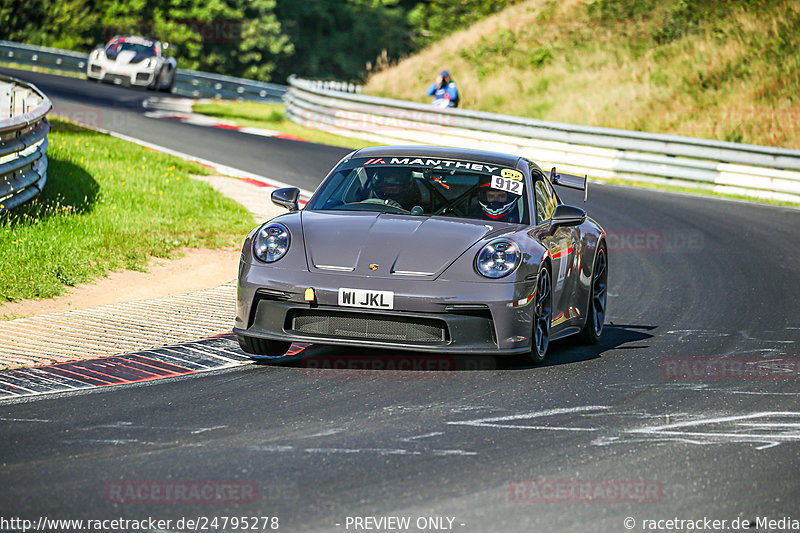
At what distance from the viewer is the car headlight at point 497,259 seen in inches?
290

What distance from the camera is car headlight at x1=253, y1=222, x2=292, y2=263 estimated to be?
757cm

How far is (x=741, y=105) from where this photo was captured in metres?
26.8

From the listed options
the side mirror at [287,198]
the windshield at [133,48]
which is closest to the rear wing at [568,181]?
the side mirror at [287,198]

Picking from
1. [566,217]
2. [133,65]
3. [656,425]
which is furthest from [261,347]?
[133,65]

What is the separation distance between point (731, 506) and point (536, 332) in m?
2.91

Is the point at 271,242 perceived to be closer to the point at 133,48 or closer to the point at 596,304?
the point at 596,304

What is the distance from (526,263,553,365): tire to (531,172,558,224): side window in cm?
62

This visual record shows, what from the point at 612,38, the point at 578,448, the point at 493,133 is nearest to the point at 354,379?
the point at 578,448

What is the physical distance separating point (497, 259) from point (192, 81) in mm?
33739

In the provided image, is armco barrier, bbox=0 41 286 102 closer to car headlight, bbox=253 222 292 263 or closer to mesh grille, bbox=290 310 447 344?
car headlight, bbox=253 222 292 263

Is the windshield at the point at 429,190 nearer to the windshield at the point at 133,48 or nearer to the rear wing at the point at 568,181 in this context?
the rear wing at the point at 568,181

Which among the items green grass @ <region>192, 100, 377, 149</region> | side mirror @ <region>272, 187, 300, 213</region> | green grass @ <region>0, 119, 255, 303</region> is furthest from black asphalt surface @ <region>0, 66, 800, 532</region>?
green grass @ <region>192, 100, 377, 149</region>

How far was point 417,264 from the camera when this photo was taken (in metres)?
7.34

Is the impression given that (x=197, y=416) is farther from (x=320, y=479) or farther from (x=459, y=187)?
(x=459, y=187)
